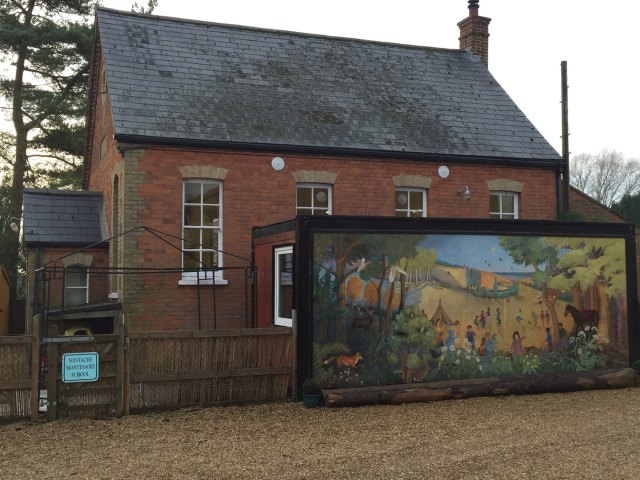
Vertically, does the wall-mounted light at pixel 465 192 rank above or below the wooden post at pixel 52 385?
above

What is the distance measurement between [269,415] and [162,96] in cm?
870

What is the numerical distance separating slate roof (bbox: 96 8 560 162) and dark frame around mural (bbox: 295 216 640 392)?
16.3 feet

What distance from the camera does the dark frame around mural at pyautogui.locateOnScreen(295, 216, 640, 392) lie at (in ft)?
38.0

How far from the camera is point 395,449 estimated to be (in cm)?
846

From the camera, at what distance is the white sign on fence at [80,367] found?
10.1 metres

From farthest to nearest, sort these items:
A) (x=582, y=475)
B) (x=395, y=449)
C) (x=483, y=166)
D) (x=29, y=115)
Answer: (x=29, y=115)
(x=483, y=166)
(x=395, y=449)
(x=582, y=475)

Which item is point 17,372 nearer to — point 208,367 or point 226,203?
point 208,367

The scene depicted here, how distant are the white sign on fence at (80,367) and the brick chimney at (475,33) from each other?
16.5 meters

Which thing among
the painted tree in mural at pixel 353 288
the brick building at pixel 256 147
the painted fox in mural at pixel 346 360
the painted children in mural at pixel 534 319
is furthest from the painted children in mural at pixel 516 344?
the brick building at pixel 256 147

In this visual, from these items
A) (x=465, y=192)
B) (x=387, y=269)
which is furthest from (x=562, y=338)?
(x=465, y=192)

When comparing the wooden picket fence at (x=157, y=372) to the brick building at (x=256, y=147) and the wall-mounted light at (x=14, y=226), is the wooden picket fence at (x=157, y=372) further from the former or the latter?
the wall-mounted light at (x=14, y=226)

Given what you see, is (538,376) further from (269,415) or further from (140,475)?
(140,475)

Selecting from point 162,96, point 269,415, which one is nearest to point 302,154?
point 162,96

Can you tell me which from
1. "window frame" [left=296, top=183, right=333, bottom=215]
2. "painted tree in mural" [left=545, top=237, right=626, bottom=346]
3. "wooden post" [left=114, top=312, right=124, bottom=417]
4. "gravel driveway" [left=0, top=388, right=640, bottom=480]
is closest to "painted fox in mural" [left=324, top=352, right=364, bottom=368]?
"gravel driveway" [left=0, top=388, right=640, bottom=480]
